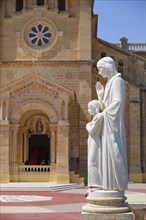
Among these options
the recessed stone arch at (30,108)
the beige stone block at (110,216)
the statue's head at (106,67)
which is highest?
the recessed stone arch at (30,108)

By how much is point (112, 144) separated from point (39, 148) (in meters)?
33.5

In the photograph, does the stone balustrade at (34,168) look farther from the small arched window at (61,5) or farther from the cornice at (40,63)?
the small arched window at (61,5)

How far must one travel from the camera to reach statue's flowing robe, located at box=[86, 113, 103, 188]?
30.2ft

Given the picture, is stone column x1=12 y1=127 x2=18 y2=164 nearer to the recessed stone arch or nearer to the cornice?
the recessed stone arch

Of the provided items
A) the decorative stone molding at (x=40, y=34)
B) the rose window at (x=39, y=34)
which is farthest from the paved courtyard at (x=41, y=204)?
the rose window at (x=39, y=34)

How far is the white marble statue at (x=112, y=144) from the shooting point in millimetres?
9031

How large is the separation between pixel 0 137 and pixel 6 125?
1.09 metres

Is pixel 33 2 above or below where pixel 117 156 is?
above

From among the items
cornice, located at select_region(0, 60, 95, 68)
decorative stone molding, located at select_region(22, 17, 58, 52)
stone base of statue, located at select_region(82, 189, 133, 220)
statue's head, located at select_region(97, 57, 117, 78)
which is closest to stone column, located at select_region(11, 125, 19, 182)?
cornice, located at select_region(0, 60, 95, 68)

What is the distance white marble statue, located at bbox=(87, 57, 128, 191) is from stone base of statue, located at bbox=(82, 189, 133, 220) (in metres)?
0.14

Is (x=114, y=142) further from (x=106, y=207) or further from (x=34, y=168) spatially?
(x=34, y=168)

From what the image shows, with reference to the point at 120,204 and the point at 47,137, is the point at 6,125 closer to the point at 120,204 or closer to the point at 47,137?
the point at 47,137

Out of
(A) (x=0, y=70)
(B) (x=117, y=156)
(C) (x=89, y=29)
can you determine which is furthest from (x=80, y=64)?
(B) (x=117, y=156)

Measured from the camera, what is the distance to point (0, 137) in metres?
36.9
